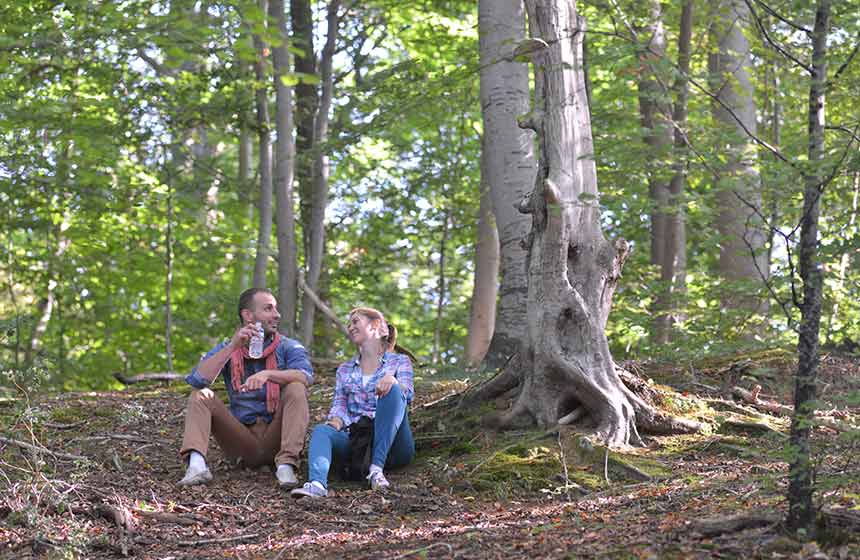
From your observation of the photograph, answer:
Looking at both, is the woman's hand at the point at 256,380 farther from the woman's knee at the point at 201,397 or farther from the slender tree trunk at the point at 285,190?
the slender tree trunk at the point at 285,190

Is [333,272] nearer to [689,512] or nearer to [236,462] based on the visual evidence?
[236,462]

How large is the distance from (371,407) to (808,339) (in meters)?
3.29

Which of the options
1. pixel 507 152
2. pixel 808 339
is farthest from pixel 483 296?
pixel 808 339

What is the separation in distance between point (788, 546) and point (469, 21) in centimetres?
1123

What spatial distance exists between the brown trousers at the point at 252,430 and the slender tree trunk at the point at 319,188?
191 inches

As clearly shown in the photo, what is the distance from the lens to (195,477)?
5.78 metres

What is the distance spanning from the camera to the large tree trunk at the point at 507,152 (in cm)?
802

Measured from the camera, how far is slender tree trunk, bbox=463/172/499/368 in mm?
10406

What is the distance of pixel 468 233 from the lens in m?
15.9

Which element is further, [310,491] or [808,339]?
[310,491]

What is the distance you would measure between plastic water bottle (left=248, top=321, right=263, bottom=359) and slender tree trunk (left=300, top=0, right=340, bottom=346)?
4864 millimetres

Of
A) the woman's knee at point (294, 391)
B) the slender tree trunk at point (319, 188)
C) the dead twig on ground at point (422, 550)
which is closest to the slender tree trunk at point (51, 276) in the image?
the slender tree trunk at point (319, 188)

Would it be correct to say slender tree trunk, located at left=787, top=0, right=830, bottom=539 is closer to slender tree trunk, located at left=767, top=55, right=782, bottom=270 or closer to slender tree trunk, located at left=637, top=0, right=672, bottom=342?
slender tree trunk, located at left=767, top=55, right=782, bottom=270

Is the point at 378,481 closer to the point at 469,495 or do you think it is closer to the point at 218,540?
the point at 469,495
